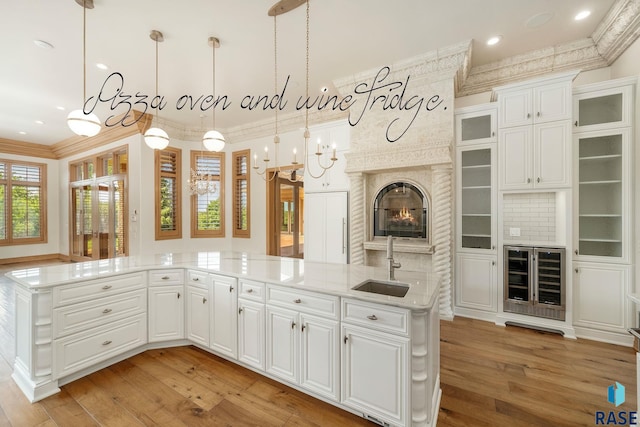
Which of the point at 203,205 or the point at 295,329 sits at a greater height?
the point at 203,205


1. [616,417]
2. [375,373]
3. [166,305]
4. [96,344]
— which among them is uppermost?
[166,305]

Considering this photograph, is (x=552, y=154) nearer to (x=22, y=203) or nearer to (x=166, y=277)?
(x=166, y=277)

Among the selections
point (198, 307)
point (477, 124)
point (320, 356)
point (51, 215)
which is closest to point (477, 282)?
point (477, 124)

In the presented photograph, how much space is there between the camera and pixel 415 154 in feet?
12.2

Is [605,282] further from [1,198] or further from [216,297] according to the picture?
[1,198]

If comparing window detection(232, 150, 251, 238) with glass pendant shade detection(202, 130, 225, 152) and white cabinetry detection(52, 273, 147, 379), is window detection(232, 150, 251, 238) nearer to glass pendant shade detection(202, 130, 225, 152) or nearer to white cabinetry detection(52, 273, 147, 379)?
glass pendant shade detection(202, 130, 225, 152)

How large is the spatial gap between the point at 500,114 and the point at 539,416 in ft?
10.7

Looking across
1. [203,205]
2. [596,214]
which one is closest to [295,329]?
[596,214]

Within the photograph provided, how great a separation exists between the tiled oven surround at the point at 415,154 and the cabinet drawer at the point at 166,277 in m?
2.34

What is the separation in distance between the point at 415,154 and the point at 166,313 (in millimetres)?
3516

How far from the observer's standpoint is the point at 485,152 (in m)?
3.74

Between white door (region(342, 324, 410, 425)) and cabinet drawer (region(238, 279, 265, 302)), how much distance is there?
766 mm

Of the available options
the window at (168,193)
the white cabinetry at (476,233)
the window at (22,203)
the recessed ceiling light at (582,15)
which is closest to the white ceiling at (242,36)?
the recessed ceiling light at (582,15)

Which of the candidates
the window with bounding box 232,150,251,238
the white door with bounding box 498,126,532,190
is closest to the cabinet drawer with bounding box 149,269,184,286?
the window with bounding box 232,150,251,238
